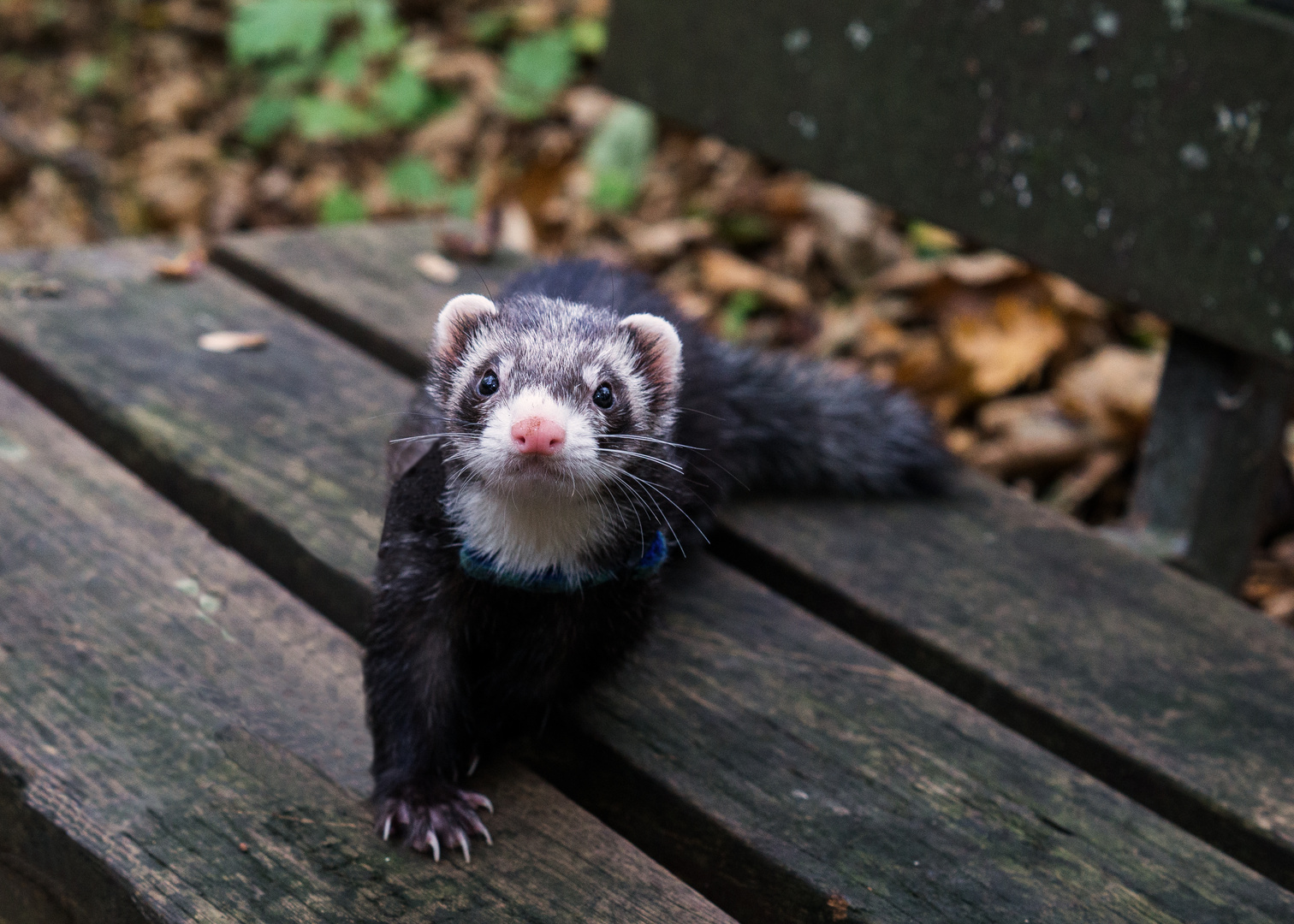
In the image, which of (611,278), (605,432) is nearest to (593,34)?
(611,278)

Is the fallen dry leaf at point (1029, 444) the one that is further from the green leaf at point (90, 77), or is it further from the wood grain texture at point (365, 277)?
the green leaf at point (90, 77)

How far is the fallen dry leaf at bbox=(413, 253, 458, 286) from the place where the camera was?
9.73ft

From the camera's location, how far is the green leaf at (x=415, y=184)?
507 centimetres

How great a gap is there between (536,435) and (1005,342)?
244 cm

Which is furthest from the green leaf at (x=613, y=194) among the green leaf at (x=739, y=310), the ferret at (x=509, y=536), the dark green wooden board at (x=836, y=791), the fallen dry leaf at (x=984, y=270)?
the ferret at (x=509, y=536)

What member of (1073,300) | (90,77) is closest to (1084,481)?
(1073,300)

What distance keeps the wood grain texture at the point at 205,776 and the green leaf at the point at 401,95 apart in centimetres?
360

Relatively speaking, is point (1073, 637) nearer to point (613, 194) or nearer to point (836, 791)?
point (836, 791)

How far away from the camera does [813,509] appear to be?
7.96 feet

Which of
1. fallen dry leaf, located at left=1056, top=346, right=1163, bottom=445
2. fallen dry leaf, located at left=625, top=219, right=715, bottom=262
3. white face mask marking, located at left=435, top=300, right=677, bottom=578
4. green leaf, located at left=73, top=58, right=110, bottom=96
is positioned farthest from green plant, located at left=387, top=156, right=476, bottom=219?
white face mask marking, located at left=435, top=300, right=677, bottom=578

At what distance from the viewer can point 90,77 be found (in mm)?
6594

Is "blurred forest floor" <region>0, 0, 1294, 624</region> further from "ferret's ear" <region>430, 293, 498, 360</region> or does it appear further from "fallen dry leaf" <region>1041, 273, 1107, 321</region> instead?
"ferret's ear" <region>430, 293, 498, 360</region>

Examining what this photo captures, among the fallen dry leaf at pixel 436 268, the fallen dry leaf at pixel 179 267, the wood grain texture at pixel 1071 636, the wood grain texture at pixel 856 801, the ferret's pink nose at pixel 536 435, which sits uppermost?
the ferret's pink nose at pixel 536 435

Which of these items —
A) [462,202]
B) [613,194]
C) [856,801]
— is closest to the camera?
[856,801]
